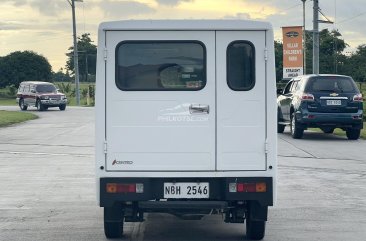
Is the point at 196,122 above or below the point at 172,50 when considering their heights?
below

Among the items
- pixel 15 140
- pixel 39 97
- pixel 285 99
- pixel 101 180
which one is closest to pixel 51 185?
pixel 101 180

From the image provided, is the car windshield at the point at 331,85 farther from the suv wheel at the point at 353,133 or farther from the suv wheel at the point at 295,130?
the suv wheel at the point at 353,133

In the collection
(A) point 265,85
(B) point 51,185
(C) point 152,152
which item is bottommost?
(B) point 51,185

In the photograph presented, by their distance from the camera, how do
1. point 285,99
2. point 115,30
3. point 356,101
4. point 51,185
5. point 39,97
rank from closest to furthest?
point 115,30, point 51,185, point 356,101, point 285,99, point 39,97

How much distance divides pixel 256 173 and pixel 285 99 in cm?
1709

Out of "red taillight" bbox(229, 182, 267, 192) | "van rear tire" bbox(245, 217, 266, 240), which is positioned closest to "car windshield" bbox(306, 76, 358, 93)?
"van rear tire" bbox(245, 217, 266, 240)

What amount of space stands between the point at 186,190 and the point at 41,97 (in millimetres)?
42559

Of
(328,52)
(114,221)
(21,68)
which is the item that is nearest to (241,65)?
(114,221)

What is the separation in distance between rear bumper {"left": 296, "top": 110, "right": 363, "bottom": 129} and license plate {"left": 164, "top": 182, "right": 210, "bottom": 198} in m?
15.0

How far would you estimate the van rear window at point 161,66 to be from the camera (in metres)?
8.27

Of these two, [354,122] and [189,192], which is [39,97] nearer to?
[354,122]

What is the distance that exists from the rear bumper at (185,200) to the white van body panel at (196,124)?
0.06 metres

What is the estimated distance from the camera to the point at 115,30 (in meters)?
8.19

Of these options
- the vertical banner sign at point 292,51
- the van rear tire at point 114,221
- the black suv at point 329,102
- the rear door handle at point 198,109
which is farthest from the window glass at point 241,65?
the vertical banner sign at point 292,51
